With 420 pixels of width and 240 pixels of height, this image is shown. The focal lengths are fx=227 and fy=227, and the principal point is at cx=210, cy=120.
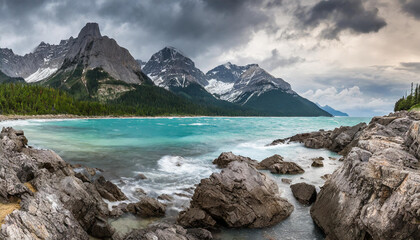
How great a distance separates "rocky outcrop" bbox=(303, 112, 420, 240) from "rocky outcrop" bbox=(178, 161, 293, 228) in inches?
103

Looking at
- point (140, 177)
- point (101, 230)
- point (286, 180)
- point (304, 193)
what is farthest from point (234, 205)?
point (140, 177)

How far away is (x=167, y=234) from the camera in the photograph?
10.3 meters

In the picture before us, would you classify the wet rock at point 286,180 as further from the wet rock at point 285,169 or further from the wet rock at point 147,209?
the wet rock at point 147,209

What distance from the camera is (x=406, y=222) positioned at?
817 cm

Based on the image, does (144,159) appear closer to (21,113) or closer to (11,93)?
(21,113)

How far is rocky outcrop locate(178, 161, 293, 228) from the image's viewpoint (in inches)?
520

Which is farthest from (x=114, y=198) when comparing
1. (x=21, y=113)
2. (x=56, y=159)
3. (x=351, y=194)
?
(x=21, y=113)

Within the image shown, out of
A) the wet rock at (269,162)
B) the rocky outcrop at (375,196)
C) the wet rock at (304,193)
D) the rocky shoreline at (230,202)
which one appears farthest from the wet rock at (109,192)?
the wet rock at (269,162)

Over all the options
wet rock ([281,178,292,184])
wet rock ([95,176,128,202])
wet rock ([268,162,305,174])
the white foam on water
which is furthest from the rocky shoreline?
the white foam on water

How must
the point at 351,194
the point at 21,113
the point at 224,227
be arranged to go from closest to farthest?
the point at 351,194 → the point at 224,227 → the point at 21,113

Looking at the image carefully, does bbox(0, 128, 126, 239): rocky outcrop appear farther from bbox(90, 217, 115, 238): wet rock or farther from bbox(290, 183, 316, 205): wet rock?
bbox(290, 183, 316, 205): wet rock

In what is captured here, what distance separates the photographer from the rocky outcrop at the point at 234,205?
1320cm

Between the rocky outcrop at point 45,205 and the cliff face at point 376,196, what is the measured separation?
38.0 ft

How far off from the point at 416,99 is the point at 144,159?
106 meters
